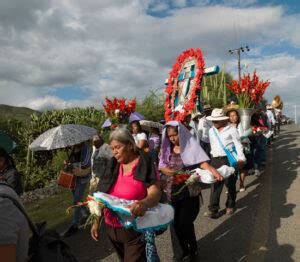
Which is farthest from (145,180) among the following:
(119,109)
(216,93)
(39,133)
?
(216,93)

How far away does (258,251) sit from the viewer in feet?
13.8

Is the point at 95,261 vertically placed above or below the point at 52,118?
below

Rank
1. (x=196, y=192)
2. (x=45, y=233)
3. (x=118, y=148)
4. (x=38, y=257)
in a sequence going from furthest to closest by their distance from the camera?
1. (x=196, y=192)
2. (x=118, y=148)
3. (x=45, y=233)
4. (x=38, y=257)

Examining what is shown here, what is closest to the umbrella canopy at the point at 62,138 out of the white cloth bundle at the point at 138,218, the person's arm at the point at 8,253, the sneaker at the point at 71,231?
the sneaker at the point at 71,231

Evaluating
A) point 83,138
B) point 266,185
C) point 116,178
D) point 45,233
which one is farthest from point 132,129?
point 45,233

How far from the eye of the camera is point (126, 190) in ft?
9.36

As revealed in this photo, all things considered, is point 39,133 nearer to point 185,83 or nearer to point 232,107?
A: point 232,107

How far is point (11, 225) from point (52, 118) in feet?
38.9

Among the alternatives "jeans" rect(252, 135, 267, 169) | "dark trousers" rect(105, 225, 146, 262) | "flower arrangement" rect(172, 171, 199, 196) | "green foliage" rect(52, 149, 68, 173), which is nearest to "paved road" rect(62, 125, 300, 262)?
"flower arrangement" rect(172, 171, 199, 196)

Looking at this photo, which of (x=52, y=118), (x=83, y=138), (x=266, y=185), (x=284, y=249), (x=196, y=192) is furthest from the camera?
(x=52, y=118)

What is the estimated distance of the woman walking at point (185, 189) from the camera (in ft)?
12.7

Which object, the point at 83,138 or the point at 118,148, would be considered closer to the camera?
the point at 118,148

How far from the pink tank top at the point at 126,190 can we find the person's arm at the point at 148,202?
2.9 inches

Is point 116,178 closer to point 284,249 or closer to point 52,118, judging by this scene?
point 284,249
